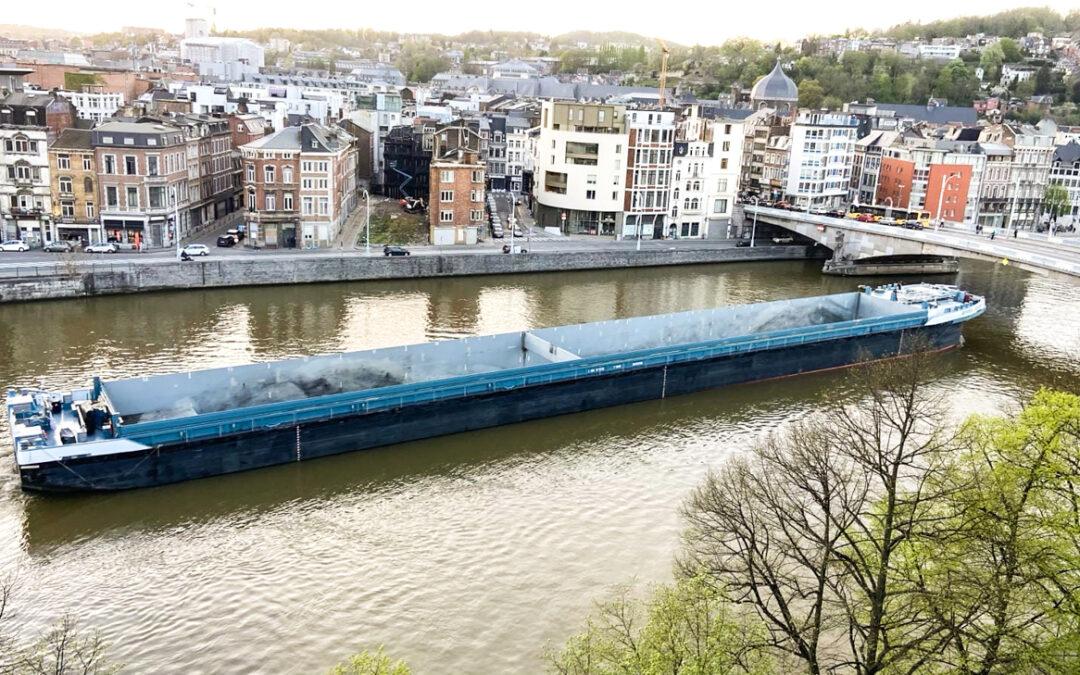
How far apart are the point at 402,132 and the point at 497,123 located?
769 centimetres

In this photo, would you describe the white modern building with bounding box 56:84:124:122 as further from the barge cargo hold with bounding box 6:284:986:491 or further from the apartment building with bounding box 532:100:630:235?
the barge cargo hold with bounding box 6:284:986:491

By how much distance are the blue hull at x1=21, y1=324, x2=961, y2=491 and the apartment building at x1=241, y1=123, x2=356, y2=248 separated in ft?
66.1

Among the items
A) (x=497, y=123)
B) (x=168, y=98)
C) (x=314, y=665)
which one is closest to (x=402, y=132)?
(x=497, y=123)

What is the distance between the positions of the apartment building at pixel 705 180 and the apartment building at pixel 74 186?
94.3 ft

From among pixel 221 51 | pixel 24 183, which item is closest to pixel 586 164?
pixel 24 183

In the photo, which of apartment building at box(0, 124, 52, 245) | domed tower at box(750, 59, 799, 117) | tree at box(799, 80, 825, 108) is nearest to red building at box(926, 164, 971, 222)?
domed tower at box(750, 59, 799, 117)

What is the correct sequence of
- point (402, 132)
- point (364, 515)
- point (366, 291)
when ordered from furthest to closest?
point (402, 132), point (366, 291), point (364, 515)

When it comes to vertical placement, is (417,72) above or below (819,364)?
above

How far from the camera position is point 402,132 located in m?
55.0

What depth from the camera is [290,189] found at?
38.0m

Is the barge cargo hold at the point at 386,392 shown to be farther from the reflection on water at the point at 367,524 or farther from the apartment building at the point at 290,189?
the apartment building at the point at 290,189

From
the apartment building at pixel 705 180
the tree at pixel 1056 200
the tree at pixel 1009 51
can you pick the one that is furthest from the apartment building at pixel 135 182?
the tree at pixel 1009 51

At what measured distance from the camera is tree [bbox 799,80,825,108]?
287ft

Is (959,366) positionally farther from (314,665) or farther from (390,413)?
(314,665)
